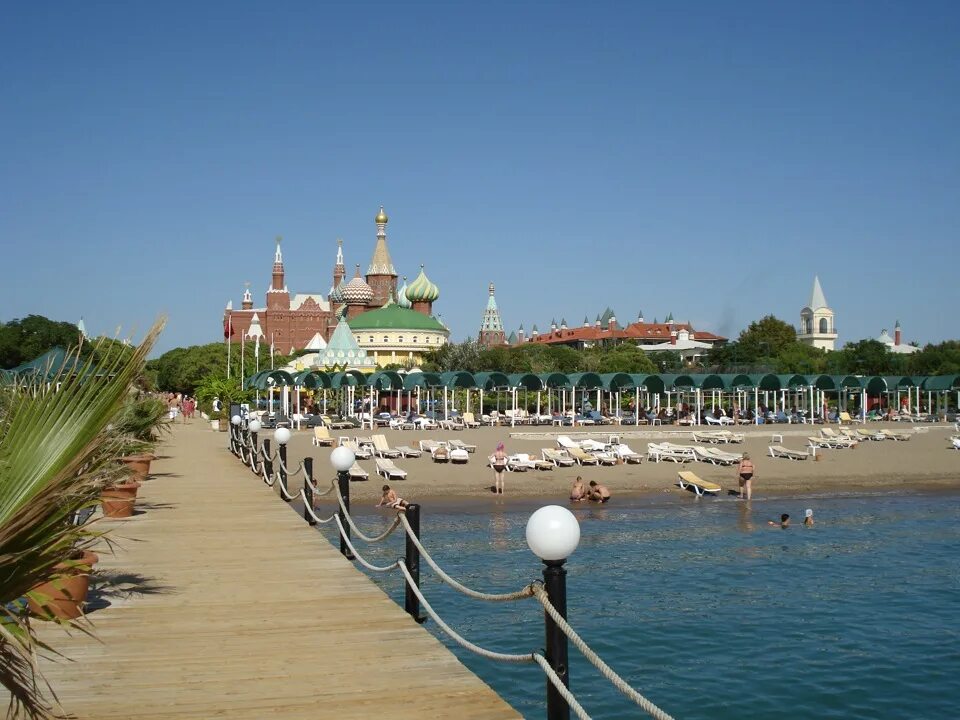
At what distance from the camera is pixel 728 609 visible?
43.4 feet

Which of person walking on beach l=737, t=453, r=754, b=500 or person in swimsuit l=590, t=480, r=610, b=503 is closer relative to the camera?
person in swimsuit l=590, t=480, r=610, b=503

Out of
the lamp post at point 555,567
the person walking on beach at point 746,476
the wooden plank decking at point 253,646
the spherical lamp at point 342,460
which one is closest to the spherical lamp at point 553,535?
the lamp post at point 555,567

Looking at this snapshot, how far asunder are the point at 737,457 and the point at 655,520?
35.3 ft

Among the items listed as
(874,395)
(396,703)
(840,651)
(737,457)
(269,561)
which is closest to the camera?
(396,703)

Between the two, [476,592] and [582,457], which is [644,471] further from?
[476,592]

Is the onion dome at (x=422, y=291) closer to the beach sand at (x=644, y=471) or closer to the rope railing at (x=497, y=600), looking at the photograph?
the beach sand at (x=644, y=471)

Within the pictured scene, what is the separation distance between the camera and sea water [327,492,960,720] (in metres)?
9.85

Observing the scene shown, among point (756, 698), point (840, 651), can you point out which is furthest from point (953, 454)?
point (756, 698)

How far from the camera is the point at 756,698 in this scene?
970 cm

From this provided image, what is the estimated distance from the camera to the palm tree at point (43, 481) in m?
3.33

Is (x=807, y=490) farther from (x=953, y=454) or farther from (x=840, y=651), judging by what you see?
(x=840, y=651)

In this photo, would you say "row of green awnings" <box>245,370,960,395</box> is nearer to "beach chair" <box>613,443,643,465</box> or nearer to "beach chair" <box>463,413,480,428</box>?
"beach chair" <box>463,413,480,428</box>

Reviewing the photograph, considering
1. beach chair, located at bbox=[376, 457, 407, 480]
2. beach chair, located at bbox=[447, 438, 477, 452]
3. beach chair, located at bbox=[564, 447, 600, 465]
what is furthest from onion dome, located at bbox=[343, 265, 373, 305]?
beach chair, located at bbox=[376, 457, 407, 480]

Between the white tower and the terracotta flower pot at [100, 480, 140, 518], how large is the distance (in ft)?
427
